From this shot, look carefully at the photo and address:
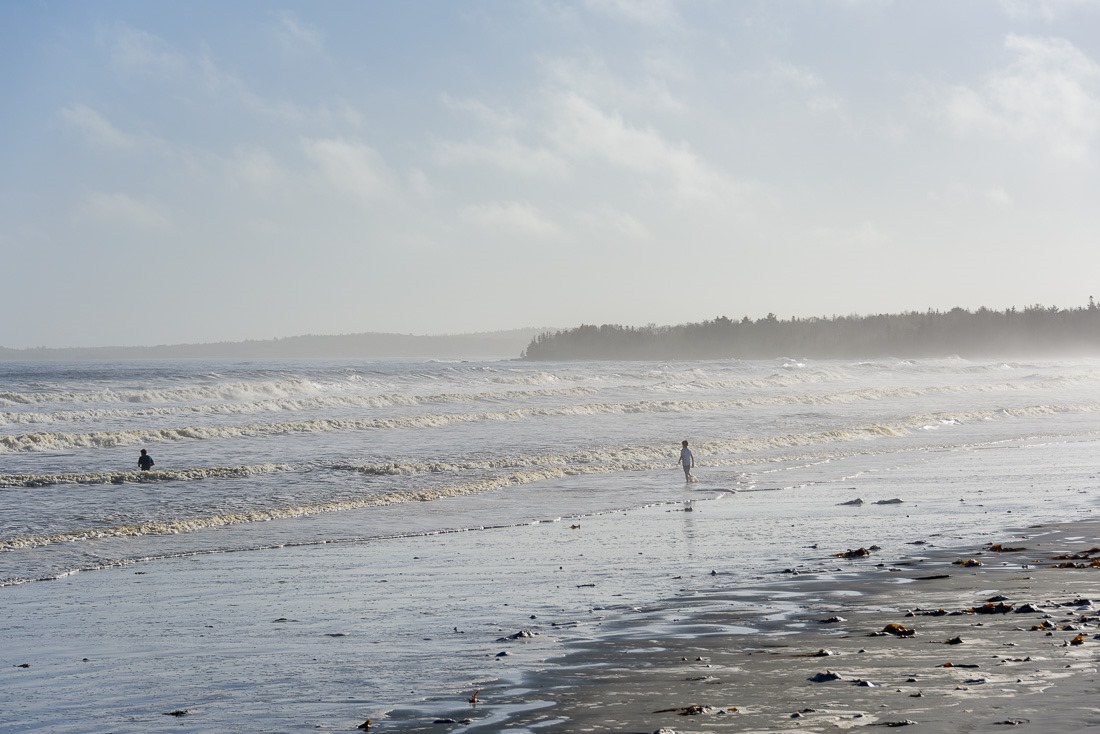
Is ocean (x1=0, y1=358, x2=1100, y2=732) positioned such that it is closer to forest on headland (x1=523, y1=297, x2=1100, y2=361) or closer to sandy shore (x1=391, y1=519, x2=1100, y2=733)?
sandy shore (x1=391, y1=519, x2=1100, y2=733)

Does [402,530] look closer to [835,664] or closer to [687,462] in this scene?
[687,462]

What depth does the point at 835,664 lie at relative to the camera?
7.33 metres

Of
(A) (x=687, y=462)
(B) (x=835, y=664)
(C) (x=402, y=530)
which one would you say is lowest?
(C) (x=402, y=530)

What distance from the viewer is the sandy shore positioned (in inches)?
240

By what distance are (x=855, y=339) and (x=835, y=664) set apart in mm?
170848

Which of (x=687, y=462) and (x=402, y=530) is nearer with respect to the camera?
(x=402, y=530)

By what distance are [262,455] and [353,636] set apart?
2122 centimetres

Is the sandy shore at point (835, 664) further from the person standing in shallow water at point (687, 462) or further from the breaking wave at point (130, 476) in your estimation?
the breaking wave at point (130, 476)

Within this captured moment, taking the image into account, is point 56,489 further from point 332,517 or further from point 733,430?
point 733,430

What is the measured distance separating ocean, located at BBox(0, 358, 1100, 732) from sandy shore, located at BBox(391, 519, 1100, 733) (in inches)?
15.0

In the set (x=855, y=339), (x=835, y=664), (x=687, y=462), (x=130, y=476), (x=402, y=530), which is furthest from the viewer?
(x=855, y=339)

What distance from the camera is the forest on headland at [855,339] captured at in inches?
6521

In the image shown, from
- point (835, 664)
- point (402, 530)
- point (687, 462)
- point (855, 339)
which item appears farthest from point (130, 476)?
point (855, 339)

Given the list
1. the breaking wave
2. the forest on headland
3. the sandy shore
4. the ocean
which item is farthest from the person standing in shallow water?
the forest on headland
